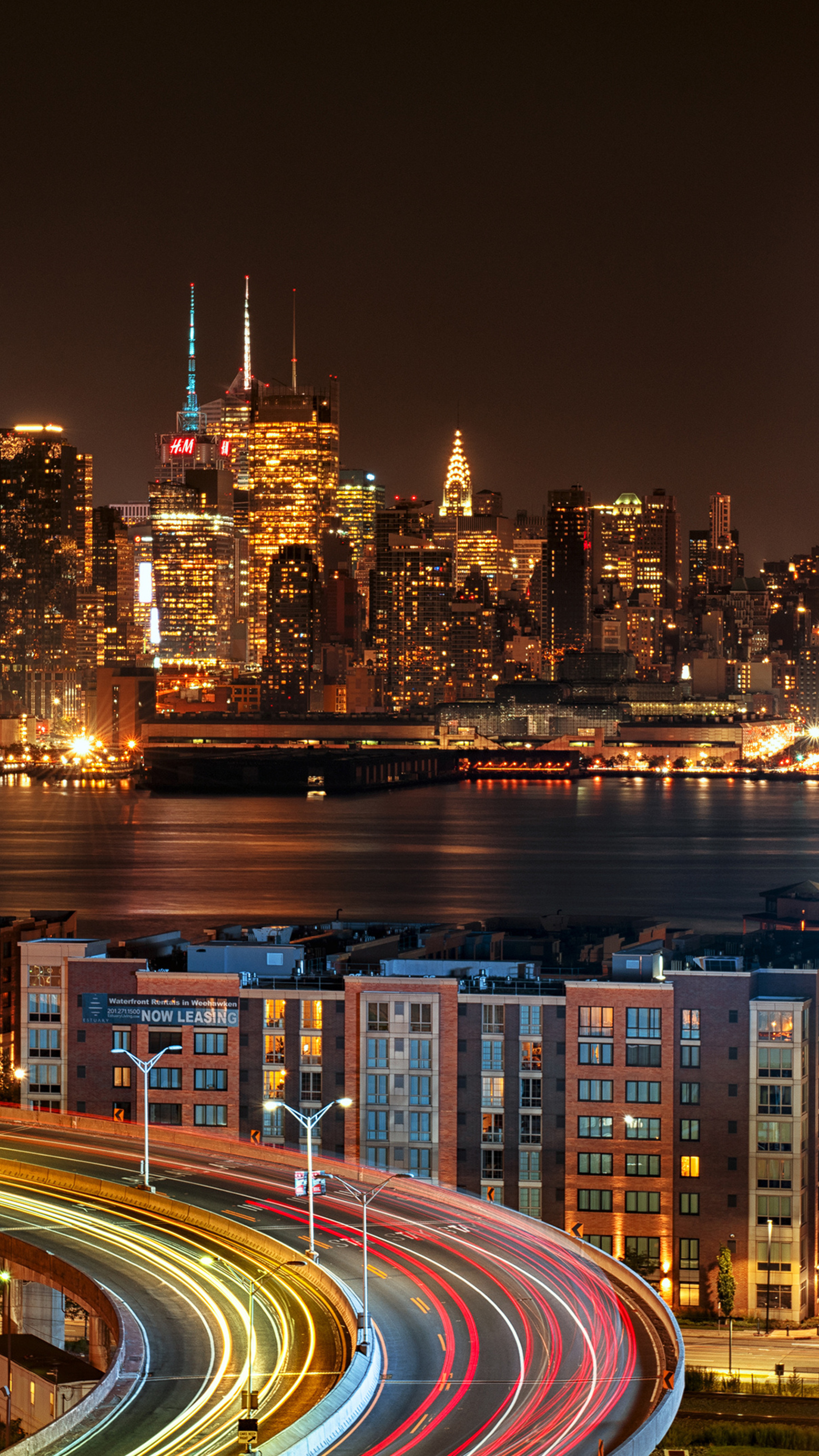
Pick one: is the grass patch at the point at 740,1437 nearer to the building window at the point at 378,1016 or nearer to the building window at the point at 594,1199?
the building window at the point at 594,1199

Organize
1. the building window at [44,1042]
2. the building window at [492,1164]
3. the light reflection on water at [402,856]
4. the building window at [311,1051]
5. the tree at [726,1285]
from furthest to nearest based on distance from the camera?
the light reflection on water at [402,856], the building window at [44,1042], the building window at [311,1051], the building window at [492,1164], the tree at [726,1285]

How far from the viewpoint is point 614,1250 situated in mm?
21141

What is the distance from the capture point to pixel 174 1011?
23.0 meters

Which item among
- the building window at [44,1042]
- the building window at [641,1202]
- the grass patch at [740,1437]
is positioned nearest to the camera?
the grass patch at [740,1437]

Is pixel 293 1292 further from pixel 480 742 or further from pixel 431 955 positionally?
pixel 480 742

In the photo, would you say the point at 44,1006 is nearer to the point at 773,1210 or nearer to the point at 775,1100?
the point at 775,1100

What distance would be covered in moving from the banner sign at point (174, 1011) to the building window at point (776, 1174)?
21.2 feet

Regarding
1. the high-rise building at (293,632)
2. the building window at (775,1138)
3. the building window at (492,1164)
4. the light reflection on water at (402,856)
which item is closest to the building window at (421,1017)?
the building window at (492,1164)

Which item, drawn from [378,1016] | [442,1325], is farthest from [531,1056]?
[442,1325]

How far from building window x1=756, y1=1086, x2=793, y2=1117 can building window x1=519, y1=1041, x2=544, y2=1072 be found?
8.35 feet

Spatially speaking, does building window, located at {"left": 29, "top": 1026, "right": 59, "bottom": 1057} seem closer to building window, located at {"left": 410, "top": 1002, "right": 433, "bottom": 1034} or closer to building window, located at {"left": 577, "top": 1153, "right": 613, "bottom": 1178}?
building window, located at {"left": 410, "top": 1002, "right": 433, "bottom": 1034}

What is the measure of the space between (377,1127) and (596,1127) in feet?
8.54

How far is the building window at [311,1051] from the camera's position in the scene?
2261 centimetres

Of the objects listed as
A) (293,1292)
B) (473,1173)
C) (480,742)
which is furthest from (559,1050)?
(480,742)
